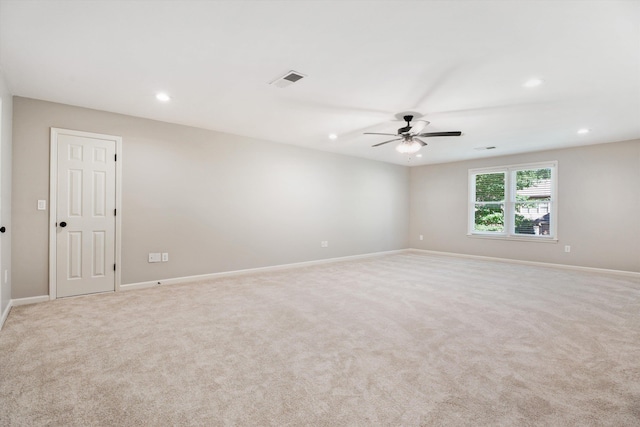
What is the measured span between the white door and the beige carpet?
0.35 m

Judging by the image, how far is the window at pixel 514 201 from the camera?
666cm

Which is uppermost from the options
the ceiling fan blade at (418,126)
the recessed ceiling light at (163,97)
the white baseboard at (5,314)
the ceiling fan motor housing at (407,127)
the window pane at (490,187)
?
the recessed ceiling light at (163,97)

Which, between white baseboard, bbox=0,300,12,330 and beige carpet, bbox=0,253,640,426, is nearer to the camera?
beige carpet, bbox=0,253,640,426

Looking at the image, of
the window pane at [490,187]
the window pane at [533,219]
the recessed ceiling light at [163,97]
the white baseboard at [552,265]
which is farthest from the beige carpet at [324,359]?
the window pane at [490,187]

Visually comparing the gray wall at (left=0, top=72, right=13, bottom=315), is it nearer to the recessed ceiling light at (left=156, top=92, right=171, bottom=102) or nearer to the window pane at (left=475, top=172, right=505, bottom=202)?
the recessed ceiling light at (left=156, top=92, right=171, bottom=102)

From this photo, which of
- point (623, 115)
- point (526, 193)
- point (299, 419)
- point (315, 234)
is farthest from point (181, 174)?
point (526, 193)

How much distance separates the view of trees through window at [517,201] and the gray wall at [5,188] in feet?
27.9

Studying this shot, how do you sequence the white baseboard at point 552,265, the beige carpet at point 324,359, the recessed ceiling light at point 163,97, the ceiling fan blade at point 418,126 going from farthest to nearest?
the white baseboard at point 552,265 < the ceiling fan blade at point 418,126 < the recessed ceiling light at point 163,97 < the beige carpet at point 324,359

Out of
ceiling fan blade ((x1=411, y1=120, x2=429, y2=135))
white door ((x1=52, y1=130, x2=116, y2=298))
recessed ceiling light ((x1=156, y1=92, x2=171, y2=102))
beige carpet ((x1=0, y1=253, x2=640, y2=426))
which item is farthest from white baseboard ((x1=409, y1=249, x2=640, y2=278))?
white door ((x1=52, y1=130, x2=116, y2=298))

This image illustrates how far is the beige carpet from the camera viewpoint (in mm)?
1764

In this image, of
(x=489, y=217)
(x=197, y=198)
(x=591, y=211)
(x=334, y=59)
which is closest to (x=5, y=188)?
(x=197, y=198)

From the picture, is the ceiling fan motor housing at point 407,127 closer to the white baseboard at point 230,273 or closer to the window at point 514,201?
the white baseboard at point 230,273

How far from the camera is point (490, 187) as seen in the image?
756 cm

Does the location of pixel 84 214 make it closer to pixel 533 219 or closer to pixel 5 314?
pixel 5 314
